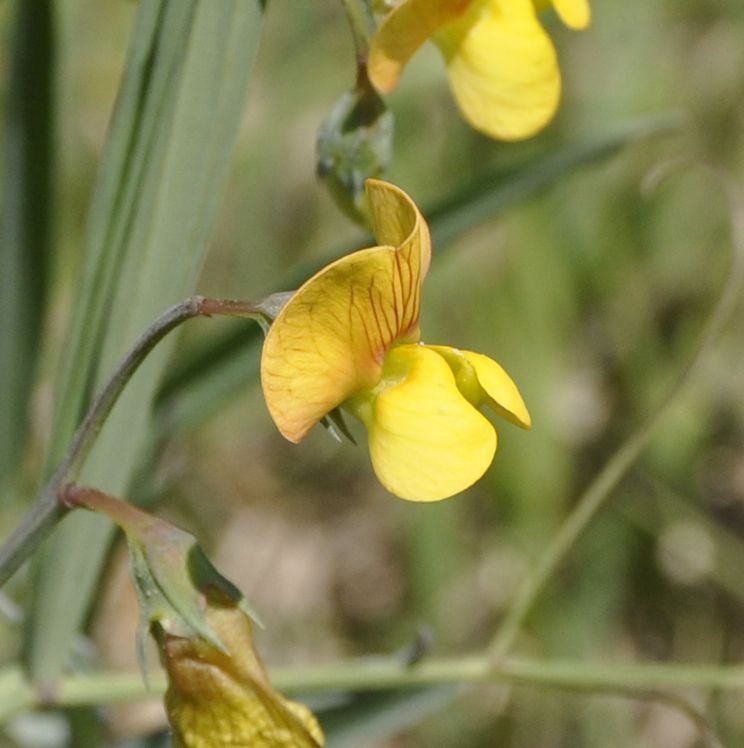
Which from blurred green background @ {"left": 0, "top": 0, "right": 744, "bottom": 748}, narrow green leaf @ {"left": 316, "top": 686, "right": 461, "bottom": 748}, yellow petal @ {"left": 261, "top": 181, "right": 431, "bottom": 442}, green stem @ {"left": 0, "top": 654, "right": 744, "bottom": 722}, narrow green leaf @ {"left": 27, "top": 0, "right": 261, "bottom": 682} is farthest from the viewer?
blurred green background @ {"left": 0, "top": 0, "right": 744, "bottom": 748}

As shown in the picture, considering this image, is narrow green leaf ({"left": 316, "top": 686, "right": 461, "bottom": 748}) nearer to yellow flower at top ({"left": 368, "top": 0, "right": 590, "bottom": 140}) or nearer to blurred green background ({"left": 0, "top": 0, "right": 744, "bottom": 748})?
yellow flower at top ({"left": 368, "top": 0, "right": 590, "bottom": 140})

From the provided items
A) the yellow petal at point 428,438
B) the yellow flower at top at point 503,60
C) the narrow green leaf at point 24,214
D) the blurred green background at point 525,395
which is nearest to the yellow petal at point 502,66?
the yellow flower at top at point 503,60

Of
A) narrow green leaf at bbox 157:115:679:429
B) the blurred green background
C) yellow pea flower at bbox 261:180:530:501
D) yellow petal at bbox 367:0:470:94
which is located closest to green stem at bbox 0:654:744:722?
narrow green leaf at bbox 157:115:679:429

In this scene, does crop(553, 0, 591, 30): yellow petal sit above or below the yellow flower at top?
above

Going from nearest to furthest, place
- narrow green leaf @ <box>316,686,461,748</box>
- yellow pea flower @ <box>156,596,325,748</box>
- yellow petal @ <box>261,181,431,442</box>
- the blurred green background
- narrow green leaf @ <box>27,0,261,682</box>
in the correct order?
yellow petal @ <box>261,181,431,442</box> → yellow pea flower @ <box>156,596,325,748</box> → narrow green leaf @ <box>27,0,261,682</box> → narrow green leaf @ <box>316,686,461,748</box> → the blurred green background

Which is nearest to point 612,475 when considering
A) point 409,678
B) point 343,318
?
point 409,678

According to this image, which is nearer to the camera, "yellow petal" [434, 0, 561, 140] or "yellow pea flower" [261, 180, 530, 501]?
"yellow pea flower" [261, 180, 530, 501]

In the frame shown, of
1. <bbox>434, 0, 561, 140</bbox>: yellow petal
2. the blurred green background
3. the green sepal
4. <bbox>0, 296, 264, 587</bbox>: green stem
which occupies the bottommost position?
the blurred green background

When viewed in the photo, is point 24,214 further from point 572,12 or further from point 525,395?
point 525,395
